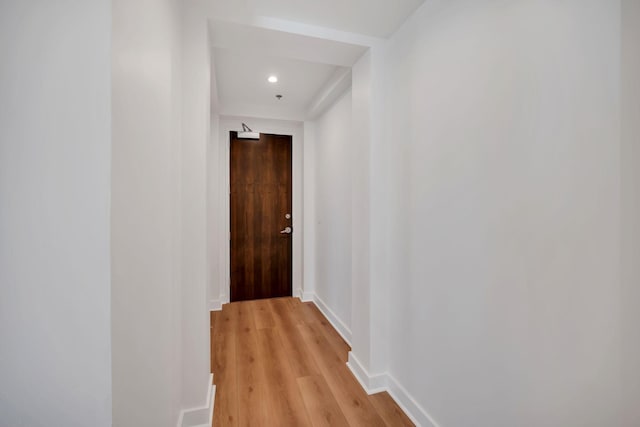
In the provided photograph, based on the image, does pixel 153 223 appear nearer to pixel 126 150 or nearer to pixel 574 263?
pixel 126 150

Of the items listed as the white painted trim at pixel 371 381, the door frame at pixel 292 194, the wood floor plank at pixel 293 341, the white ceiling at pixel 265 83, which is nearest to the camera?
the white painted trim at pixel 371 381

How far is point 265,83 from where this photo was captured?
9.45ft

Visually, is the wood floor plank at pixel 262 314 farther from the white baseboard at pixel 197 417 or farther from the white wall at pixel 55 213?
the white wall at pixel 55 213

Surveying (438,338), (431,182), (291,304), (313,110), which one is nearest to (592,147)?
(431,182)

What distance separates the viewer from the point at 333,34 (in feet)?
6.21

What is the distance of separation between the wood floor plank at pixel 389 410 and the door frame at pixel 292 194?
2.19 metres

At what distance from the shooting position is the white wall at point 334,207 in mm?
2859

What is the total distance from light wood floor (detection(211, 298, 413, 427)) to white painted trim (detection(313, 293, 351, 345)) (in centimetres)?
6

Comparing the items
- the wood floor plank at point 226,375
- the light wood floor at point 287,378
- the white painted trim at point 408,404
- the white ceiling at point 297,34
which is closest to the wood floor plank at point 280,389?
the light wood floor at point 287,378

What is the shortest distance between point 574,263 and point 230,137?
12.1 ft

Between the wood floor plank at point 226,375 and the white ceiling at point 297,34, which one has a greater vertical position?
the white ceiling at point 297,34

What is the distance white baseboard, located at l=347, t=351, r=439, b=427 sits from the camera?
1.65 metres

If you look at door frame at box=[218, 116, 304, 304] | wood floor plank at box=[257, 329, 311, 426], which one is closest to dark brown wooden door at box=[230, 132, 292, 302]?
door frame at box=[218, 116, 304, 304]

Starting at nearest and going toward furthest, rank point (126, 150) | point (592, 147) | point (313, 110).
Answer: point (126, 150) → point (592, 147) → point (313, 110)
